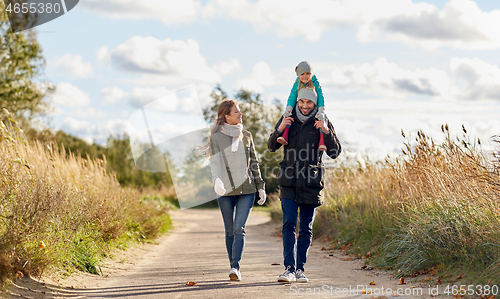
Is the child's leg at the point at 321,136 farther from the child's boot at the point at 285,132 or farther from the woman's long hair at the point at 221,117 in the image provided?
the woman's long hair at the point at 221,117

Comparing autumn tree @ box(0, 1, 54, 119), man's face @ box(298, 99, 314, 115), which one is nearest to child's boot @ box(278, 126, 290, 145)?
man's face @ box(298, 99, 314, 115)

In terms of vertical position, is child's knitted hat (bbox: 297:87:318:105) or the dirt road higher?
child's knitted hat (bbox: 297:87:318:105)

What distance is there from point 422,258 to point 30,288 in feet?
16.3

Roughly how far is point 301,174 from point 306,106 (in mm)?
919

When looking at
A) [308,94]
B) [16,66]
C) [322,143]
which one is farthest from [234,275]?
[16,66]

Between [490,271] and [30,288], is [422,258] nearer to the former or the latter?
[490,271]

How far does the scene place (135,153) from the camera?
14125 millimetres

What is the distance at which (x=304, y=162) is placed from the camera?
6.20m

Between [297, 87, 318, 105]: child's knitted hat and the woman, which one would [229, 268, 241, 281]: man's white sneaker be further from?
[297, 87, 318, 105]: child's knitted hat

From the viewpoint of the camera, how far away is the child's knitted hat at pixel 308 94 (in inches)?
245

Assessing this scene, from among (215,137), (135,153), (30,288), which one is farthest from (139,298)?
(135,153)

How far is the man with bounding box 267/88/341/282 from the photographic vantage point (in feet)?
20.1

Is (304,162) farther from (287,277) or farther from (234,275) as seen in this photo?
(234,275)

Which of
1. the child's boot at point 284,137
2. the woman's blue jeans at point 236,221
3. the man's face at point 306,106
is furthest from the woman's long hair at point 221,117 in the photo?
the man's face at point 306,106
